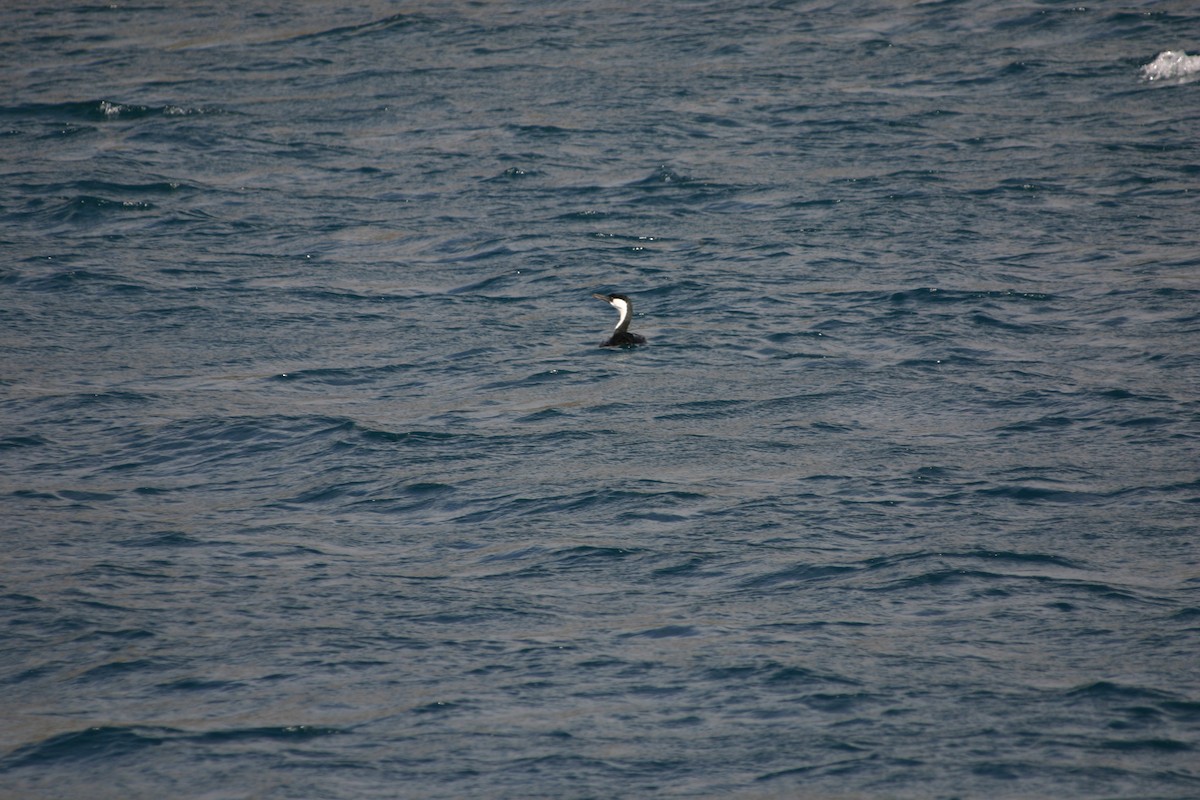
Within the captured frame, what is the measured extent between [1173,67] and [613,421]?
1064cm

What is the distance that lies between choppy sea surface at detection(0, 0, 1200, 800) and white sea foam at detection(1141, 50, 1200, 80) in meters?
0.08

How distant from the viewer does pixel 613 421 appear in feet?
32.7

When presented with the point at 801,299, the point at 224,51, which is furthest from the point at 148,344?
the point at 224,51

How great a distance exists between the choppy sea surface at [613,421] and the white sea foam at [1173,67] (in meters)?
0.08

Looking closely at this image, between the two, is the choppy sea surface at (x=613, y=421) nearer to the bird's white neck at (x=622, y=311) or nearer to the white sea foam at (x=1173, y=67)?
the white sea foam at (x=1173, y=67)

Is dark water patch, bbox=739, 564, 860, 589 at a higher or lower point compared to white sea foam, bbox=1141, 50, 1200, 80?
lower

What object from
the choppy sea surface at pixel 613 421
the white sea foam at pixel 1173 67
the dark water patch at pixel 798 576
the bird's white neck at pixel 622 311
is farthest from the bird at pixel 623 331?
the white sea foam at pixel 1173 67

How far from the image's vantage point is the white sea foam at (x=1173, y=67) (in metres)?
16.7

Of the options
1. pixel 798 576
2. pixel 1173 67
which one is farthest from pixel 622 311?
pixel 1173 67

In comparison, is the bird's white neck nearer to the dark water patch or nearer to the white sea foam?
the dark water patch

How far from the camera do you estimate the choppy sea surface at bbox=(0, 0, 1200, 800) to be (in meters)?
6.29

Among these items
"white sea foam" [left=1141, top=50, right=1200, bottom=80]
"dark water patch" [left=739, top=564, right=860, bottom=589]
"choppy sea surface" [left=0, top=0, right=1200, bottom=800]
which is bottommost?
"dark water patch" [left=739, top=564, right=860, bottom=589]

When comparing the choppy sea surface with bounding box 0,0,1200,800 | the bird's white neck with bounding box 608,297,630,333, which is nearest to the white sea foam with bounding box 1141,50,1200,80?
the choppy sea surface with bounding box 0,0,1200,800

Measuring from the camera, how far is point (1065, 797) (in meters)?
5.64
